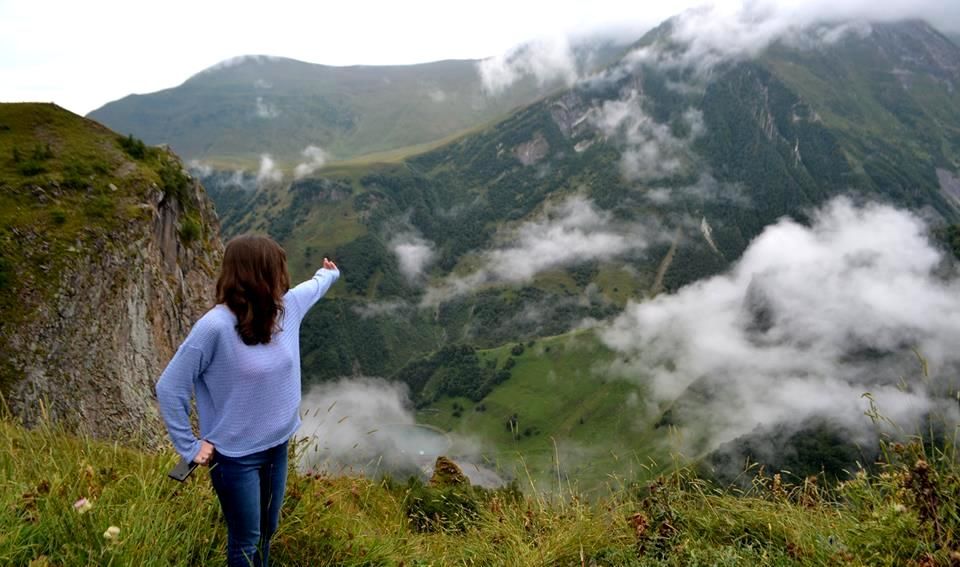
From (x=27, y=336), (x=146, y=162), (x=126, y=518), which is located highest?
(x=146, y=162)

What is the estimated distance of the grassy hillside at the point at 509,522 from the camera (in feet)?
11.8

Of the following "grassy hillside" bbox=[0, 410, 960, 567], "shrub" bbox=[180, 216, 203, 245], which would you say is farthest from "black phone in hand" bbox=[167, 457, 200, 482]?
"shrub" bbox=[180, 216, 203, 245]

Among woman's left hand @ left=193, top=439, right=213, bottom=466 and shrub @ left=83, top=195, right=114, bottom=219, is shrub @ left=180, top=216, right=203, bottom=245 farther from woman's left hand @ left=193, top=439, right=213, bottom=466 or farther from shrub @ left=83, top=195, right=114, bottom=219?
woman's left hand @ left=193, top=439, right=213, bottom=466

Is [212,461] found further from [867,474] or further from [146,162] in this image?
[146,162]

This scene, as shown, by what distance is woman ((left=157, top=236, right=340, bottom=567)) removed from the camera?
12.9ft

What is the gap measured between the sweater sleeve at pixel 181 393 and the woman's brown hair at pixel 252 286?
343 millimetres

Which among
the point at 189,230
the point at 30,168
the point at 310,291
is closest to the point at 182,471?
the point at 310,291

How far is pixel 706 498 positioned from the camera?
503cm

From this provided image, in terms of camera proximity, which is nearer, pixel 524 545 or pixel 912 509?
pixel 912 509

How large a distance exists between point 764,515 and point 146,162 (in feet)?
117

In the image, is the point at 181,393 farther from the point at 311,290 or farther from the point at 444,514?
the point at 444,514

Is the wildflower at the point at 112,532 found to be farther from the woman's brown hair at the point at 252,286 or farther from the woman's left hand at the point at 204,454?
the woman's brown hair at the point at 252,286

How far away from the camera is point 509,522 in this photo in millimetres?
5348

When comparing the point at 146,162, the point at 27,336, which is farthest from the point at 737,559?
the point at 146,162
